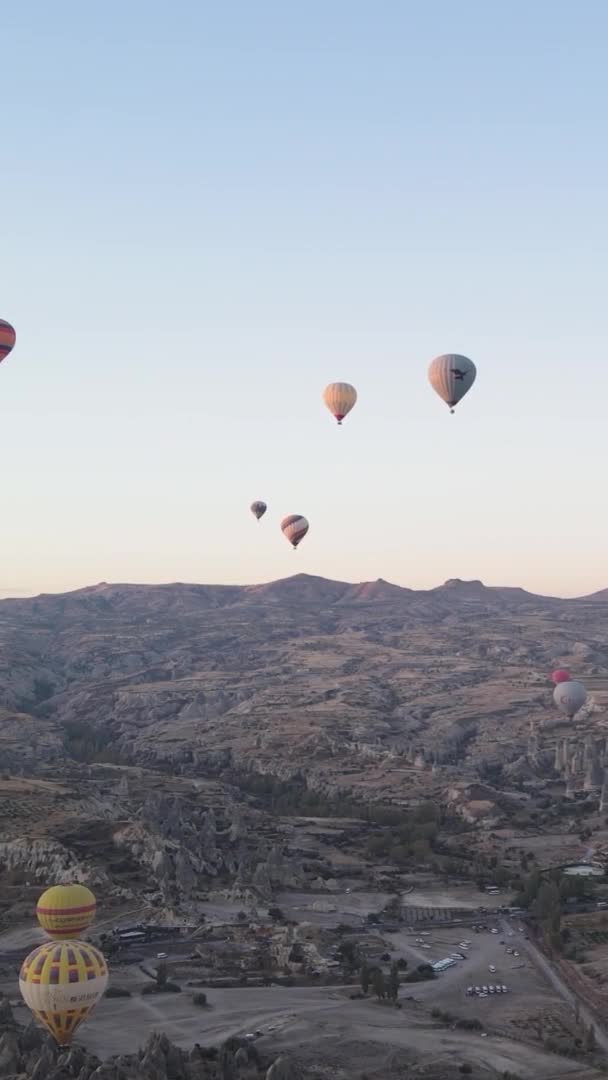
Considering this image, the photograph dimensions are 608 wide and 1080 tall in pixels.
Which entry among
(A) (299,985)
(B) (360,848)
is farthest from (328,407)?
(A) (299,985)

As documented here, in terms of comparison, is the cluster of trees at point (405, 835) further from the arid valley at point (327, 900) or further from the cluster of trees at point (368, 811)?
the arid valley at point (327, 900)

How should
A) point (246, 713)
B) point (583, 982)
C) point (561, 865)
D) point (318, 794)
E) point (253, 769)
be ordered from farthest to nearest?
1. point (246, 713)
2. point (253, 769)
3. point (318, 794)
4. point (561, 865)
5. point (583, 982)

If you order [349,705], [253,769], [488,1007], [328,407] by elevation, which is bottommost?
[488,1007]

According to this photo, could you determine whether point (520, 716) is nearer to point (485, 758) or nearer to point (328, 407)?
point (485, 758)

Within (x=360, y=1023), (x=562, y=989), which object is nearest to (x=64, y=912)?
(x=360, y=1023)

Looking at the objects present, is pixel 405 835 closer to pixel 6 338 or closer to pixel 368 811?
pixel 368 811

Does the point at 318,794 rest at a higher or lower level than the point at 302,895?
higher

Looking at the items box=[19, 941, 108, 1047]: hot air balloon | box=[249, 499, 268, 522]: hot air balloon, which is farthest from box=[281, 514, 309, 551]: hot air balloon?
box=[19, 941, 108, 1047]: hot air balloon

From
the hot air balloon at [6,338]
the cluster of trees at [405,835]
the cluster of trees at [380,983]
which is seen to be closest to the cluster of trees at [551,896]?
the cluster of trees at [405,835]
